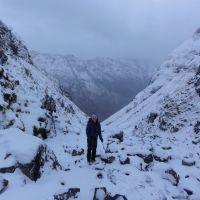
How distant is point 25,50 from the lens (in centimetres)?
5134

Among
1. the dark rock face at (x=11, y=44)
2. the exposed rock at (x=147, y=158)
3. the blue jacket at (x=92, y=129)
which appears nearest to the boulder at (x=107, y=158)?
the blue jacket at (x=92, y=129)

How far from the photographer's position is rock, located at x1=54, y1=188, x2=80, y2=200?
1189 cm

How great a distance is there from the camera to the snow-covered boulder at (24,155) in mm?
12664

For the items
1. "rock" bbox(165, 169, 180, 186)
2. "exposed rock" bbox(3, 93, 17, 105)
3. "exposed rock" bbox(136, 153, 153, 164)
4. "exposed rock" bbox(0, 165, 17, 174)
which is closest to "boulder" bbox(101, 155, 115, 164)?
"exposed rock" bbox(136, 153, 153, 164)

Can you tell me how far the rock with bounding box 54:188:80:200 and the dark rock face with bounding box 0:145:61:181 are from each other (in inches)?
54.9

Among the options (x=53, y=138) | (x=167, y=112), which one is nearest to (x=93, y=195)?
(x=53, y=138)

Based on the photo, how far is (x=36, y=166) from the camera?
43.4 ft

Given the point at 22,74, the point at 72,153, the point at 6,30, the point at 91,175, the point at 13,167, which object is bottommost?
the point at 13,167

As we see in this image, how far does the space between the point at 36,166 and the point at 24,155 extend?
2.03ft

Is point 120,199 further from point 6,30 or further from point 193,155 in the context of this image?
point 6,30

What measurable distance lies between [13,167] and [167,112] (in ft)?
105

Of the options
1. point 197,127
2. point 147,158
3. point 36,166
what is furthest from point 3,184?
point 197,127

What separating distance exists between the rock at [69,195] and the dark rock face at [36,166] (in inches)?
54.9

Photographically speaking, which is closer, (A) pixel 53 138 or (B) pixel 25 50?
(A) pixel 53 138
